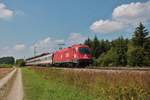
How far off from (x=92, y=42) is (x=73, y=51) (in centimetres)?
9155

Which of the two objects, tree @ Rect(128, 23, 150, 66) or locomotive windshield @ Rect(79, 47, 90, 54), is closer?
locomotive windshield @ Rect(79, 47, 90, 54)

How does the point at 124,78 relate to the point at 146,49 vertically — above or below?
below

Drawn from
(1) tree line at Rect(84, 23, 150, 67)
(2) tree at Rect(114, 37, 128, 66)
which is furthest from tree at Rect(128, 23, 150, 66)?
(2) tree at Rect(114, 37, 128, 66)

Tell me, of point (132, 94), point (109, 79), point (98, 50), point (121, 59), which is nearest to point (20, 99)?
point (109, 79)

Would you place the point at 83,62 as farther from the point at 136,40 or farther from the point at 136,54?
the point at 136,40

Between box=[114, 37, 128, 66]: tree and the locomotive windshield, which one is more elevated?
box=[114, 37, 128, 66]: tree

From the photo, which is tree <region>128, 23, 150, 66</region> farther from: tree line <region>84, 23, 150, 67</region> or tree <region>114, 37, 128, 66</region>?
tree <region>114, 37, 128, 66</region>

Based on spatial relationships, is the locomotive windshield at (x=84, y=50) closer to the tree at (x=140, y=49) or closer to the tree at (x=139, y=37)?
the tree at (x=140, y=49)

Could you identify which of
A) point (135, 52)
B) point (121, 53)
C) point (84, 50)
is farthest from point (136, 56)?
point (84, 50)

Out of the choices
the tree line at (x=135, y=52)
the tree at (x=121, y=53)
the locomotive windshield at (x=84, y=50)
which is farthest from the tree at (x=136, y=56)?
the locomotive windshield at (x=84, y=50)

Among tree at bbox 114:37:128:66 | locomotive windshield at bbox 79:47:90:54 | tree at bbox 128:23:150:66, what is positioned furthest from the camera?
tree at bbox 114:37:128:66

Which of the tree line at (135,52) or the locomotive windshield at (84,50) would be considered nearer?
the locomotive windshield at (84,50)

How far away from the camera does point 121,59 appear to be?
316ft

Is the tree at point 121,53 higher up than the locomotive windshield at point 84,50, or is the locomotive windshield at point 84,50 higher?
the tree at point 121,53
